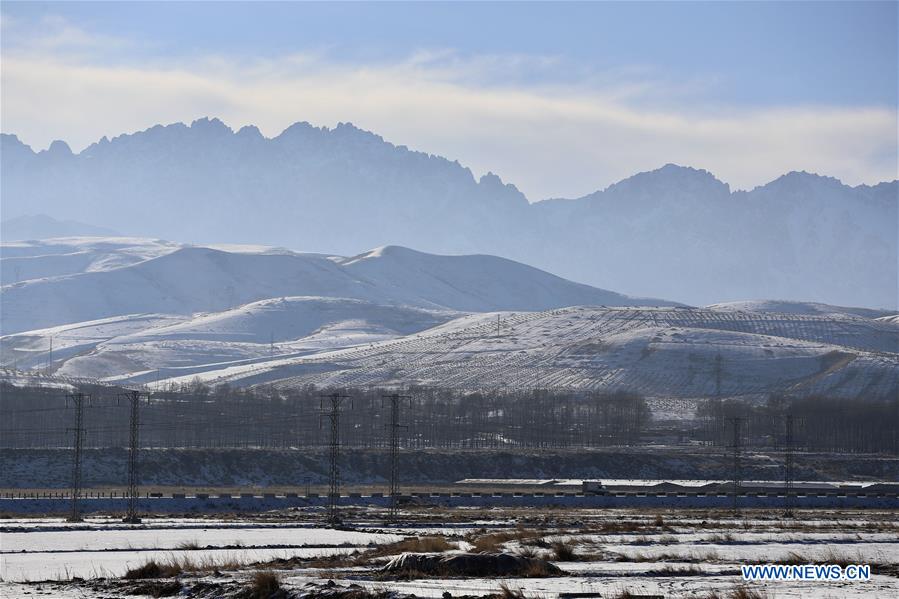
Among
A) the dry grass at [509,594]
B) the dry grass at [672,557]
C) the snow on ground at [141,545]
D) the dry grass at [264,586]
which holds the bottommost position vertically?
the snow on ground at [141,545]

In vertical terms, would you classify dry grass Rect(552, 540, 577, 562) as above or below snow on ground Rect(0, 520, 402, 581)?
above

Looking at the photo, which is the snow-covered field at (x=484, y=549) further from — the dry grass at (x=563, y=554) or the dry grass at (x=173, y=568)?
the dry grass at (x=173, y=568)

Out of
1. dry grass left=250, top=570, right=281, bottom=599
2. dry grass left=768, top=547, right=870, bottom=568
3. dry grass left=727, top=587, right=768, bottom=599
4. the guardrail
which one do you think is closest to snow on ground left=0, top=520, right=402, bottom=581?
dry grass left=250, top=570, right=281, bottom=599

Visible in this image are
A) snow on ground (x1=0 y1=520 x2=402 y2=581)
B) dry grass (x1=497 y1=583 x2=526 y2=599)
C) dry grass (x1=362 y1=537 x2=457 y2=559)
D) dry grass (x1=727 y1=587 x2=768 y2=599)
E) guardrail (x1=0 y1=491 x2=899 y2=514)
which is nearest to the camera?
dry grass (x1=727 y1=587 x2=768 y2=599)

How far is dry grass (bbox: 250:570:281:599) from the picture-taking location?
41062 mm

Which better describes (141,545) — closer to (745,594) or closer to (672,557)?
(672,557)

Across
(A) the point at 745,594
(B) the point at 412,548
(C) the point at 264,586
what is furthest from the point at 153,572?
(A) the point at 745,594

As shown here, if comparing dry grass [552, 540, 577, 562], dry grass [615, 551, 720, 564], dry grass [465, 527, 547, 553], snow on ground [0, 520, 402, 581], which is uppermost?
dry grass [552, 540, 577, 562]

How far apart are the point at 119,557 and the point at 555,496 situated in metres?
67.9

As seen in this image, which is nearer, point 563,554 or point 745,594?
point 745,594

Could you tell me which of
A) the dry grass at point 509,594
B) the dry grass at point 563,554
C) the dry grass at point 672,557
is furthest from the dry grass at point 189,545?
the dry grass at point 509,594

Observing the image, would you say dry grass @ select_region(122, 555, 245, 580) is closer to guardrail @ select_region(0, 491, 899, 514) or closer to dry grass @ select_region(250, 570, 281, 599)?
dry grass @ select_region(250, 570, 281, 599)

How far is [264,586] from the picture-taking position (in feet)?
136

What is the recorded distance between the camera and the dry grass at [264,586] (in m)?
41.1
